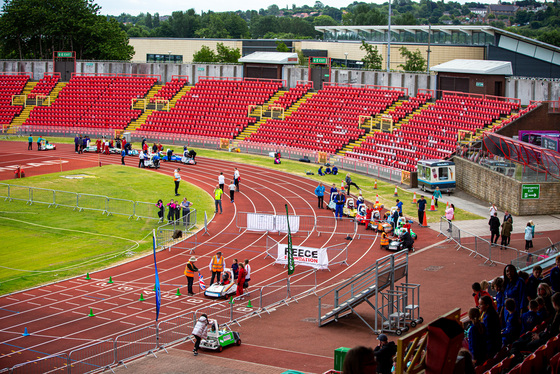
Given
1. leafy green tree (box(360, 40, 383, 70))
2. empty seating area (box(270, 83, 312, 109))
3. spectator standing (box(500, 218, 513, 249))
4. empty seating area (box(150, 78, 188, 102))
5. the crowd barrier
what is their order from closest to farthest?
1. the crowd barrier
2. spectator standing (box(500, 218, 513, 249))
3. empty seating area (box(270, 83, 312, 109))
4. empty seating area (box(150, 78, 188, 102))
5. leafy green tree (box(360, 40, 383, 70))

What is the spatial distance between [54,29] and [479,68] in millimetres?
55656

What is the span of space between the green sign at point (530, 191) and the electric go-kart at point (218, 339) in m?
21.8

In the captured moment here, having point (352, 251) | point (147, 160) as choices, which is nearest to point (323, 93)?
point (147, 160)

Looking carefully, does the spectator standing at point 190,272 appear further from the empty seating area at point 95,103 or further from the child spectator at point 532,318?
the empty seating area at point 95,103

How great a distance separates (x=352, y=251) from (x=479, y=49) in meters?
65.9

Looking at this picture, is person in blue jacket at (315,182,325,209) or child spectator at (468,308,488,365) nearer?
child spectator at (468,308,488,365)

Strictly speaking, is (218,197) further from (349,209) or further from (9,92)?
(9,92)

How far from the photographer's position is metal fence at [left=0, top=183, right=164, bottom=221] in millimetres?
35719

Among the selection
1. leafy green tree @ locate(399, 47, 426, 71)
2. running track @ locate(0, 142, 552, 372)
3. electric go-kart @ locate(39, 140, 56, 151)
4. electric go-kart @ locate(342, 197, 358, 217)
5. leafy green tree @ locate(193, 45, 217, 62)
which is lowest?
running track @ locate(0, 142, 552, 372)

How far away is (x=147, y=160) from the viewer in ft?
163

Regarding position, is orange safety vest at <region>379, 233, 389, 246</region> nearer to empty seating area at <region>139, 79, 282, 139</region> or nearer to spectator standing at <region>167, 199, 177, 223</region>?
spectator standing at <region>167, 199, 177, 223</region>

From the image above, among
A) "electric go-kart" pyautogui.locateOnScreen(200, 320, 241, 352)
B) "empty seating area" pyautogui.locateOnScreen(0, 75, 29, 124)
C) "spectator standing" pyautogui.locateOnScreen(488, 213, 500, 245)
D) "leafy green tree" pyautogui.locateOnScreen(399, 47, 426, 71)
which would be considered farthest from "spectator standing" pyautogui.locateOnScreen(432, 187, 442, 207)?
"leafy green tree" pyautogui.locateOnScreen(399, 47, 426, 71)

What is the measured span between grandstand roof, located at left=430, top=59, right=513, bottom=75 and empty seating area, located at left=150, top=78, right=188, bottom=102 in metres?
27.2

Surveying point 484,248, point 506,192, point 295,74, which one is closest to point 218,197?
point 484,248
